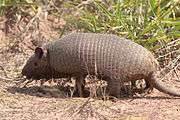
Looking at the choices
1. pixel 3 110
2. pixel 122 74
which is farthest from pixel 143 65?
pixel 3 110

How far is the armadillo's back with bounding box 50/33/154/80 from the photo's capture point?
4359 millimetres

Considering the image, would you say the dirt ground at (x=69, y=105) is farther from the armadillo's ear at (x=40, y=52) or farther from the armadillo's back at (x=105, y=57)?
the armadillo's ear at (x=40, y=52)

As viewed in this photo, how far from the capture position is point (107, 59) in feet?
14.4

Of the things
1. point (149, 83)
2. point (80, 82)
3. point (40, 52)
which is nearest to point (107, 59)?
point (80, 82)

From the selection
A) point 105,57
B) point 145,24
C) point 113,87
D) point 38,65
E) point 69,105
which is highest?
point 145,24

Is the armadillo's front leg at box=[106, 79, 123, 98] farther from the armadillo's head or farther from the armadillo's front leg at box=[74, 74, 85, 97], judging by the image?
the armadillo's head

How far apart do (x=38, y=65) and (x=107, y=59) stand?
4.07 ft

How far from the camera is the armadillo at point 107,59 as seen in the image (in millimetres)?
4363

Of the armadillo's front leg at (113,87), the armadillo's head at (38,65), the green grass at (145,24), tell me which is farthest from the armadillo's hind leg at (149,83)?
the armadillo's head at (38,65)

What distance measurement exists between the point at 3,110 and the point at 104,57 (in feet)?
5.44

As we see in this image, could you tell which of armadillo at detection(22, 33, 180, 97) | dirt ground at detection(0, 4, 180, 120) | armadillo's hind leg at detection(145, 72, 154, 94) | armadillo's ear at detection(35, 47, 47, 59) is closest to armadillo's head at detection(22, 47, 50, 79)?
armadillo's ear at detection(35, 47, 47, 59)

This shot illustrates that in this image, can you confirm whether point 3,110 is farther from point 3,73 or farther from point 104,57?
point 3,73

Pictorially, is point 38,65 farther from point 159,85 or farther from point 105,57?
point 159,85

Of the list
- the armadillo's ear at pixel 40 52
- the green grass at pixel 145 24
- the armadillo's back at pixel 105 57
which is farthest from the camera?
the green grass at pixel 145 24
